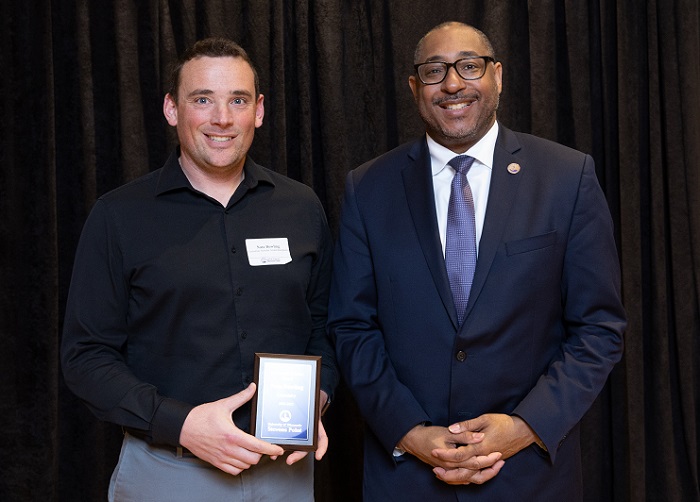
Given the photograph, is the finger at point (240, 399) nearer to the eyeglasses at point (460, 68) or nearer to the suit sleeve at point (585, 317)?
the suit sleeve at point (585, 317)

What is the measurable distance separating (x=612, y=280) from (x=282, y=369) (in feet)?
3.07

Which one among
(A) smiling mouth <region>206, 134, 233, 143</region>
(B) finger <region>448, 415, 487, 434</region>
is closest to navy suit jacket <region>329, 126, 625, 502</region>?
(B) finger <region>448, 415, 487, 434</region>

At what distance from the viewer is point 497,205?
2195 millimetres

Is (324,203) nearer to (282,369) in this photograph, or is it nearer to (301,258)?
(301,258)

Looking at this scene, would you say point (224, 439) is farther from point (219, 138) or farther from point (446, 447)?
point (219, 138)

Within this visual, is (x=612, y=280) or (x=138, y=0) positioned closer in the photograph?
(x=612, y=280)

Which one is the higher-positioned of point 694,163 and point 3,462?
point 694,163

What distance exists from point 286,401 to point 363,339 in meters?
0.34

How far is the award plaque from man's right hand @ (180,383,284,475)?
0.09ft

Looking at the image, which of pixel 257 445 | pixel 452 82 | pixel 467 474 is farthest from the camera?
pixel 452 82

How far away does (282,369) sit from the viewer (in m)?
2.04

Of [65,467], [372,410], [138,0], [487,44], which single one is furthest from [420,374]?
[138,0]

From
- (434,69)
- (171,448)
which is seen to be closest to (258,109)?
(434,69)

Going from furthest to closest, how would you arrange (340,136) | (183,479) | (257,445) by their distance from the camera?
(340,136) < (183,479) < (257,445)
